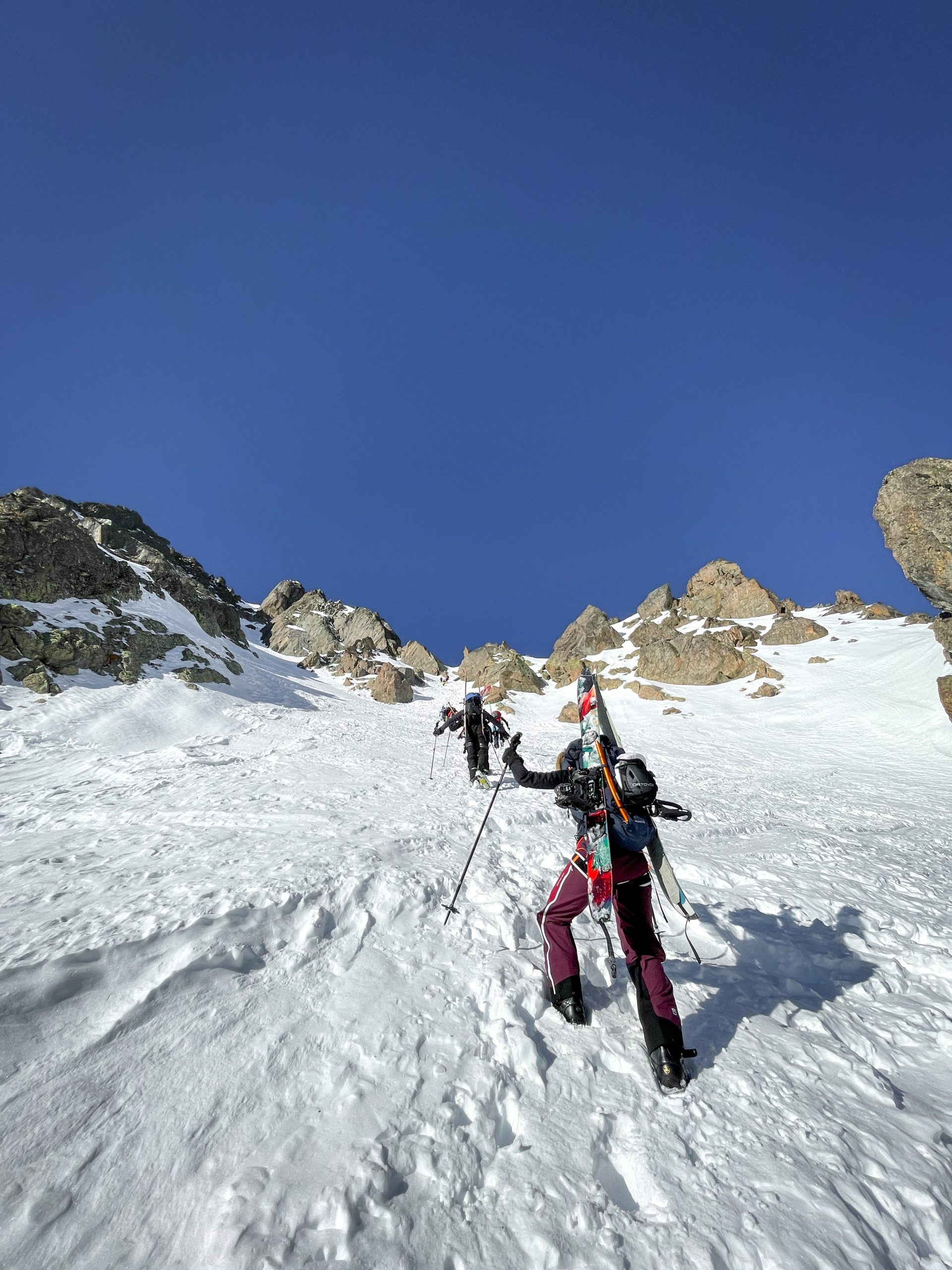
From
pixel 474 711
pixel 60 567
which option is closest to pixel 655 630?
pixel 474 711

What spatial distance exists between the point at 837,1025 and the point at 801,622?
6055 centimetres

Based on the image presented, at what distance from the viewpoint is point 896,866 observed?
824 cm

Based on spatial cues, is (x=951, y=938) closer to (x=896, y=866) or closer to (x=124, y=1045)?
(x=896, y=866)

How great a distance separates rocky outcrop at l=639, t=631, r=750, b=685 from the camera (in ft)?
148

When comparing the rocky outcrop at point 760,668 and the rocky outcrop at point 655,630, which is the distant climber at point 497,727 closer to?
the rocky outcrop at point 760,668

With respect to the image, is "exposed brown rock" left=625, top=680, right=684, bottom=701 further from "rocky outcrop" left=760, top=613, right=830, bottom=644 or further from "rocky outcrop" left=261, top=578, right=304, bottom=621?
"rocky outcrop" left=261, top=578, right=304, bottom=621

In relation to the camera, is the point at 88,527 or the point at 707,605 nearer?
the point at 88,527

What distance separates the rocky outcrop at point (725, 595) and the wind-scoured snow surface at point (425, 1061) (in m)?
70.5

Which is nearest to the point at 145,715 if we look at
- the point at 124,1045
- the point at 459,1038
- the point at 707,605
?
the point at 124,1045

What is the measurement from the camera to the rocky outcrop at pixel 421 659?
68875mm

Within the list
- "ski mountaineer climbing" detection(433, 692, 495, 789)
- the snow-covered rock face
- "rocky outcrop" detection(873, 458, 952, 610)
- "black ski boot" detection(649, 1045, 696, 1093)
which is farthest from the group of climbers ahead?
"rocky outcrop" detection(873, 458, 952, 610)

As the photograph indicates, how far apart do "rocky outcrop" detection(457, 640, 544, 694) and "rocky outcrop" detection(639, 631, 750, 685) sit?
1203 centimetres

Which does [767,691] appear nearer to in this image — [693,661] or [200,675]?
[693,661]

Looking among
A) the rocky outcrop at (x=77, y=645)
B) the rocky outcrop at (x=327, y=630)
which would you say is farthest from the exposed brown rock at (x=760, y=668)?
the rocky outcrop at (x=327, y=630)
